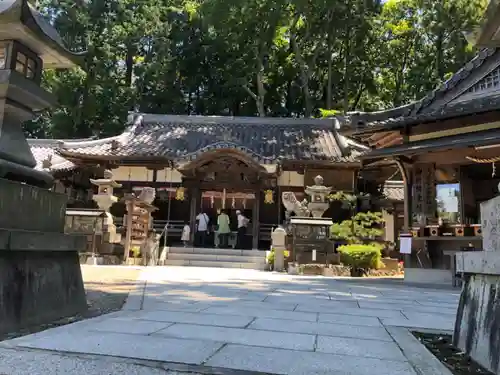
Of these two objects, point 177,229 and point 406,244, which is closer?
point 406,244

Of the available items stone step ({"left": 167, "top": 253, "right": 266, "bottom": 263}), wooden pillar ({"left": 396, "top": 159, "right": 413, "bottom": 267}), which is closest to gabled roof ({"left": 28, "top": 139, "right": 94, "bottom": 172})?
stone step ({"left": 167, "top": 253, "right": 266, "bottom": 263})

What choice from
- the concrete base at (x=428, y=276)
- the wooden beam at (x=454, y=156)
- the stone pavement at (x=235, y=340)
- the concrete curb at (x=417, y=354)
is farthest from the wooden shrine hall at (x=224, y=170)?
the concrete curb at (x=417, y=354)

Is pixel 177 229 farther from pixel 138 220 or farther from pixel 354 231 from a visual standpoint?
pixel 354 231

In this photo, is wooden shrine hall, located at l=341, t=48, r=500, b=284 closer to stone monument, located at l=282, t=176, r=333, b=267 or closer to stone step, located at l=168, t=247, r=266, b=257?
stone monument, located at l=282, t=176, r=333, b=267

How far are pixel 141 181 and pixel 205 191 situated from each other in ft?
9.78

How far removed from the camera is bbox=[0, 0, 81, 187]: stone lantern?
4461 millimetres

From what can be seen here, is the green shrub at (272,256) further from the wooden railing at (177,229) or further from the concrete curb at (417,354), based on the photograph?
the concrete curb at (417,354)

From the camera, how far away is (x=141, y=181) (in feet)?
62.7

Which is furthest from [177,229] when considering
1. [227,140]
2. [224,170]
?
[227,140]

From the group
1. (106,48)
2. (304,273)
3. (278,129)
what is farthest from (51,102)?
(106,48)

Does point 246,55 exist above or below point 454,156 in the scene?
above

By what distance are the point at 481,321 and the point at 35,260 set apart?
4.22 metres

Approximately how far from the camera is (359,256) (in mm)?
12797

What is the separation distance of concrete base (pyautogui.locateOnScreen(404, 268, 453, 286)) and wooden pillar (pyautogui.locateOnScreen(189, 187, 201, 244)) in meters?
9.02
